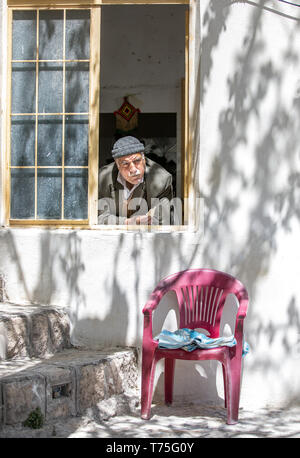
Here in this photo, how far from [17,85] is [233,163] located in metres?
1.89

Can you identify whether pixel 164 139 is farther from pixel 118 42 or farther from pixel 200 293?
pixel 200 293

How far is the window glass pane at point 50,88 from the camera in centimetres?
646

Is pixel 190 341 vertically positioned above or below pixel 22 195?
below

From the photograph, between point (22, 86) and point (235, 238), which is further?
point (22, 86)

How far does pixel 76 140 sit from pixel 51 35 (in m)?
0.89

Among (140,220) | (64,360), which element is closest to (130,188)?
(140,220)

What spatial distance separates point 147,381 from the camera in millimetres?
5512

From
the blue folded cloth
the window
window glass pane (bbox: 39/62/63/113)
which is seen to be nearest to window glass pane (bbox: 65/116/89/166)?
the window

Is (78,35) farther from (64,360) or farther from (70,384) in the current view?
(70,384)

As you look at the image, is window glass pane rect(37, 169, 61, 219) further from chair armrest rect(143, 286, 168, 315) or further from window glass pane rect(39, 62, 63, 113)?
chair armrest rect(143, 286, 168, 315)

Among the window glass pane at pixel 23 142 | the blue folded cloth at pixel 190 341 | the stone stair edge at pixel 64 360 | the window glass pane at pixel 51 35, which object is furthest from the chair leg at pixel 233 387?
the window glass pane at pixel 51 35

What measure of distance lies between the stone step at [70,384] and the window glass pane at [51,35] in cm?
241

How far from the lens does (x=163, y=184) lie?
717 centimetres

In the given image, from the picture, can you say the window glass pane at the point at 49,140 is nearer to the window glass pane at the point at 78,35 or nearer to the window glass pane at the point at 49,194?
the window glass pane at the point at 49,194
